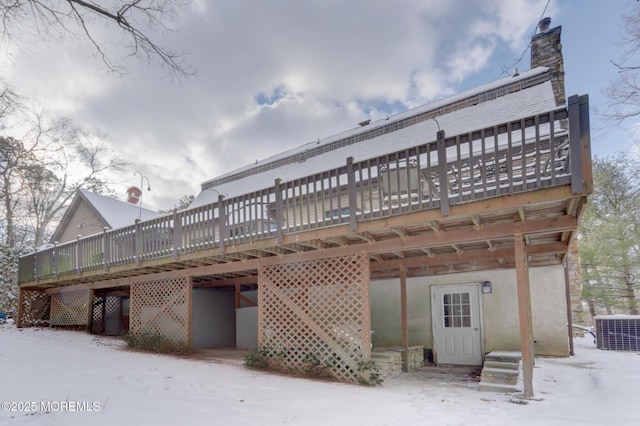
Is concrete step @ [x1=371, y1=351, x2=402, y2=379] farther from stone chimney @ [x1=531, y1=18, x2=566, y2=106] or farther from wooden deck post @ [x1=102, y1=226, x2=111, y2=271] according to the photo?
stone chimney @ [x1=531, y1=18, x2=566, y2=106]

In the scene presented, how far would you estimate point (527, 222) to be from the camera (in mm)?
5262

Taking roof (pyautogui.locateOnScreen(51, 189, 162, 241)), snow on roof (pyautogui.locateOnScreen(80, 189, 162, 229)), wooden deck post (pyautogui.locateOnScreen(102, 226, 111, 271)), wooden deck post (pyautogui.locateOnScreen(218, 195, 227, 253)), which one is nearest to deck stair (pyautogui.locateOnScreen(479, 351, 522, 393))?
wooden deck post (pyautogui.locateOnScreen(218, 195, 227, 253))

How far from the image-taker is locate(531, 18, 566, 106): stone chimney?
11016 millimetres

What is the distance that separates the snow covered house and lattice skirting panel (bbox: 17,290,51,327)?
6 cm

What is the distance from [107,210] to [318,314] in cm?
1312

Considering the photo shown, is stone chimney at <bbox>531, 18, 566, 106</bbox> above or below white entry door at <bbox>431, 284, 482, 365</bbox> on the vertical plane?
above

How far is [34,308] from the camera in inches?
532

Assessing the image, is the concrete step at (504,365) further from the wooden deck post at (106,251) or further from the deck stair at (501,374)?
the wooden deck post at (106,251)

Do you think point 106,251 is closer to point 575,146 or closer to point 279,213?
point 279,213

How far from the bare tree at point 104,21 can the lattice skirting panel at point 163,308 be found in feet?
17.8

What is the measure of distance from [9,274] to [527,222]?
18522 millimetres

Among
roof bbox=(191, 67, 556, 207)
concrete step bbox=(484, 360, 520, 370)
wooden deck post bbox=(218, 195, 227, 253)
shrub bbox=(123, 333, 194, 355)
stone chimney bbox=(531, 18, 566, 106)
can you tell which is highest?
stone chimney bbox=(531, 18, 566, 106)

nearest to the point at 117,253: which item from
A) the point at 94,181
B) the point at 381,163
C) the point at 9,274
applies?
the point at 381,163

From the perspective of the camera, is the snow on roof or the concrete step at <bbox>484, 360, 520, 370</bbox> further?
the snow on roof
